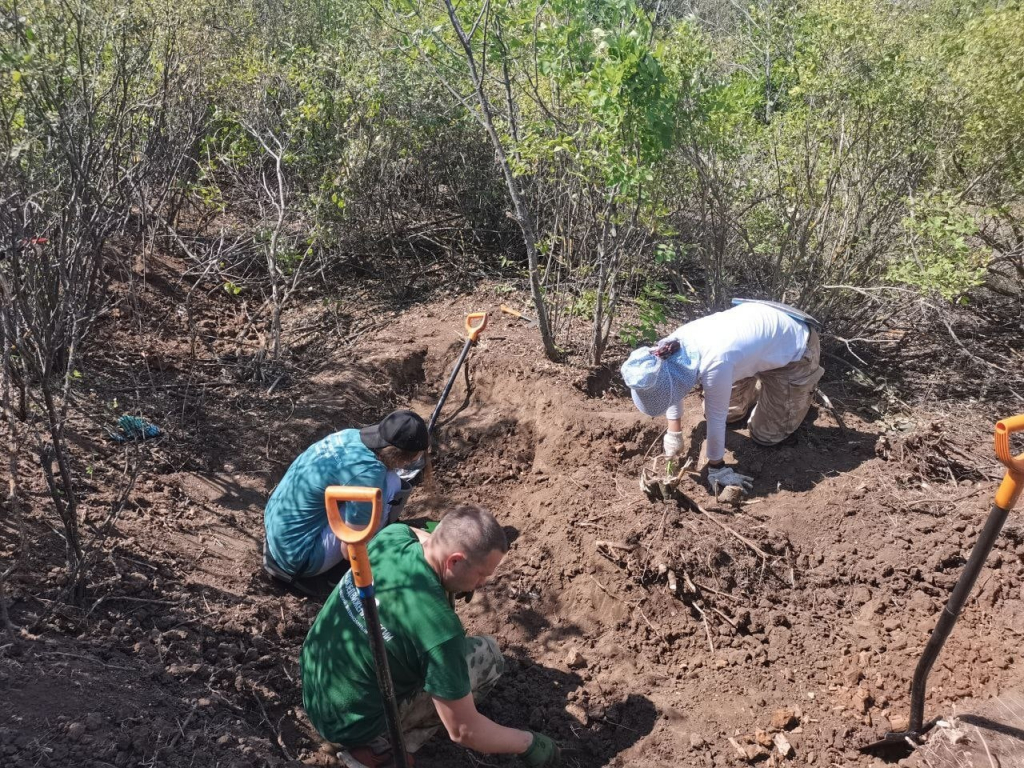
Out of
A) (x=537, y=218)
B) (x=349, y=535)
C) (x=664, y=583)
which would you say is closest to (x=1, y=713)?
(x=349, y=535)

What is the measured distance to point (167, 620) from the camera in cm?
309

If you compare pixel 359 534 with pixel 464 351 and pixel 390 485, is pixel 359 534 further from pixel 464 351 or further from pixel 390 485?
pixel 464 351

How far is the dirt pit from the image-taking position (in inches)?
107

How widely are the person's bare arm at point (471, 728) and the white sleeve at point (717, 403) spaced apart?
7.12 ft

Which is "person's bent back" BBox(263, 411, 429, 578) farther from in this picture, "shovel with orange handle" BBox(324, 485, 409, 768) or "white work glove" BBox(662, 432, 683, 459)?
"white work glove" BBox(662, 432, 683, 459)

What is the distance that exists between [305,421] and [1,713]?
9.44ft

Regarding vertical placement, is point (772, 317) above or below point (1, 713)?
above

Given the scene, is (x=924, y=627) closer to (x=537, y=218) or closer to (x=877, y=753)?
(x=877, y=753)

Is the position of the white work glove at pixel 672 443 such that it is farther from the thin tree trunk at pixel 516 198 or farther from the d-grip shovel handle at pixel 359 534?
the d-grip shovel handle at pixel 359 534

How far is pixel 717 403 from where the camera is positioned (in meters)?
4.04

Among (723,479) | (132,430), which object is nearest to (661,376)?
(723,479)

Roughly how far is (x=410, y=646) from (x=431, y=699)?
0.54 m

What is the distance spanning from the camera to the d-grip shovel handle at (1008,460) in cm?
209

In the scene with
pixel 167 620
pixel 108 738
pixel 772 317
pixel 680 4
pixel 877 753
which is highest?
pixel 680 4
